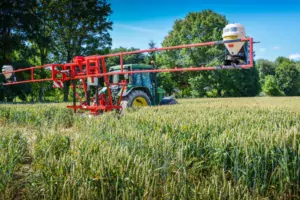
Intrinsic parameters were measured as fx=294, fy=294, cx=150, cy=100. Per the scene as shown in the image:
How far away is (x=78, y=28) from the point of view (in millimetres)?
30062

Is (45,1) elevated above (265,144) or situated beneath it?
elevated above

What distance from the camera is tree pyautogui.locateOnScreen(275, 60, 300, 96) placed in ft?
197

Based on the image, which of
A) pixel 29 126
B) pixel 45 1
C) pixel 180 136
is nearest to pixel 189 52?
pixel 45 1

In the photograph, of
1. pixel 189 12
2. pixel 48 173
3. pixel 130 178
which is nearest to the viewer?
pixel 130 178

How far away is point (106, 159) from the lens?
10.3 ft

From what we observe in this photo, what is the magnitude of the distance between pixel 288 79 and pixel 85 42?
4571 cm

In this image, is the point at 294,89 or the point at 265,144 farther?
the point at 294,89

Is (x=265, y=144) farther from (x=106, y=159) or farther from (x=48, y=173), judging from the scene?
(x=48, y=173)

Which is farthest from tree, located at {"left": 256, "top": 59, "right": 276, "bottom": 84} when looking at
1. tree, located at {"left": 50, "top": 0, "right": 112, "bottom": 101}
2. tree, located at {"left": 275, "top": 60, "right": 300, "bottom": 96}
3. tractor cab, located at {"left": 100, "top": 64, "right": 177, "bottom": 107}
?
tractor cab, located at {"left": 100, "top": 64, "right": 177, "bottom": 107}

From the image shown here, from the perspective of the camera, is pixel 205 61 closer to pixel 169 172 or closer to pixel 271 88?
pixel 271 88

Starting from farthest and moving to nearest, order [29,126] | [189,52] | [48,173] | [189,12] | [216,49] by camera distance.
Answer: [189,12], [189,52], [216,49], [29,126], [48,173]

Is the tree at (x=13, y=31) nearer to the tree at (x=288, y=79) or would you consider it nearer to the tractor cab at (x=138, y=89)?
the tractor cab at (x=138, y=89)

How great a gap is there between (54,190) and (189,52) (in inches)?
1560

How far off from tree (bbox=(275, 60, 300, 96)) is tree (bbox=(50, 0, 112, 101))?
4294cm
